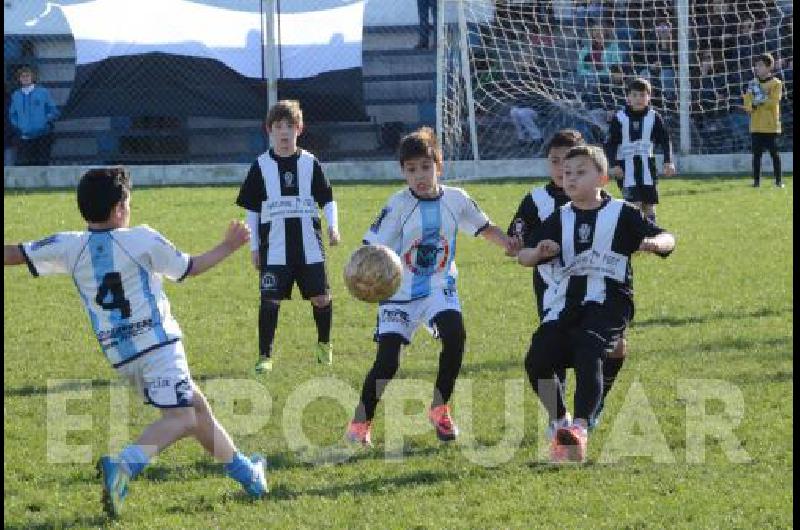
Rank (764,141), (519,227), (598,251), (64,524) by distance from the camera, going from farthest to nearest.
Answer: (764,141) → (519,227) → (598,251) → (64,524)

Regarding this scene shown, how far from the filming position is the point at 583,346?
594 centimetres

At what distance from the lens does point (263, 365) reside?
26.1 feet

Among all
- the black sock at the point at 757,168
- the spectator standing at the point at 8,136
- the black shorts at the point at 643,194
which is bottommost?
the black shorts at the point at 643,194

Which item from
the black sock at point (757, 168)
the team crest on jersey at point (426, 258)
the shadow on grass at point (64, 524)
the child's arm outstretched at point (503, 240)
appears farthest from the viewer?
the black sock at point (757, 168)

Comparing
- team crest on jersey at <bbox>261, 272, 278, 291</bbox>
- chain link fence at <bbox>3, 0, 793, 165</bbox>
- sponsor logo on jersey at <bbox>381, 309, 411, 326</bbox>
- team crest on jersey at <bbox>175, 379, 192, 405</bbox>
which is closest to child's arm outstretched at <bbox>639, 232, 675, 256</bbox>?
sponsor logo on jersey at <bbox>381, 309, 411, 326</bbox>

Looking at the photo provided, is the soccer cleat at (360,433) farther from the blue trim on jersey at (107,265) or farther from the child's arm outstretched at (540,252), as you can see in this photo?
the blue trim on jersey at (107,265)

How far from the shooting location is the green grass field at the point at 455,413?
5.25 m

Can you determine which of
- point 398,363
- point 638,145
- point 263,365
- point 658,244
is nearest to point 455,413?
point 398,363

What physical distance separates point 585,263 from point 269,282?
271cm

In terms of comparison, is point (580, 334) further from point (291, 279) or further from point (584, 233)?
point (291, 279)

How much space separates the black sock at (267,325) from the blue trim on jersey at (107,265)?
2.88m

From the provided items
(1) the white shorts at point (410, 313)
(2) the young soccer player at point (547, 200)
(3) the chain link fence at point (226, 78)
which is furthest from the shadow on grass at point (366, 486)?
(3) the chain link fence at point (226, 78)

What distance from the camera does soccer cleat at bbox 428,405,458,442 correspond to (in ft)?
20.7

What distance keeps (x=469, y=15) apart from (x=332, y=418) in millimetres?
13825
